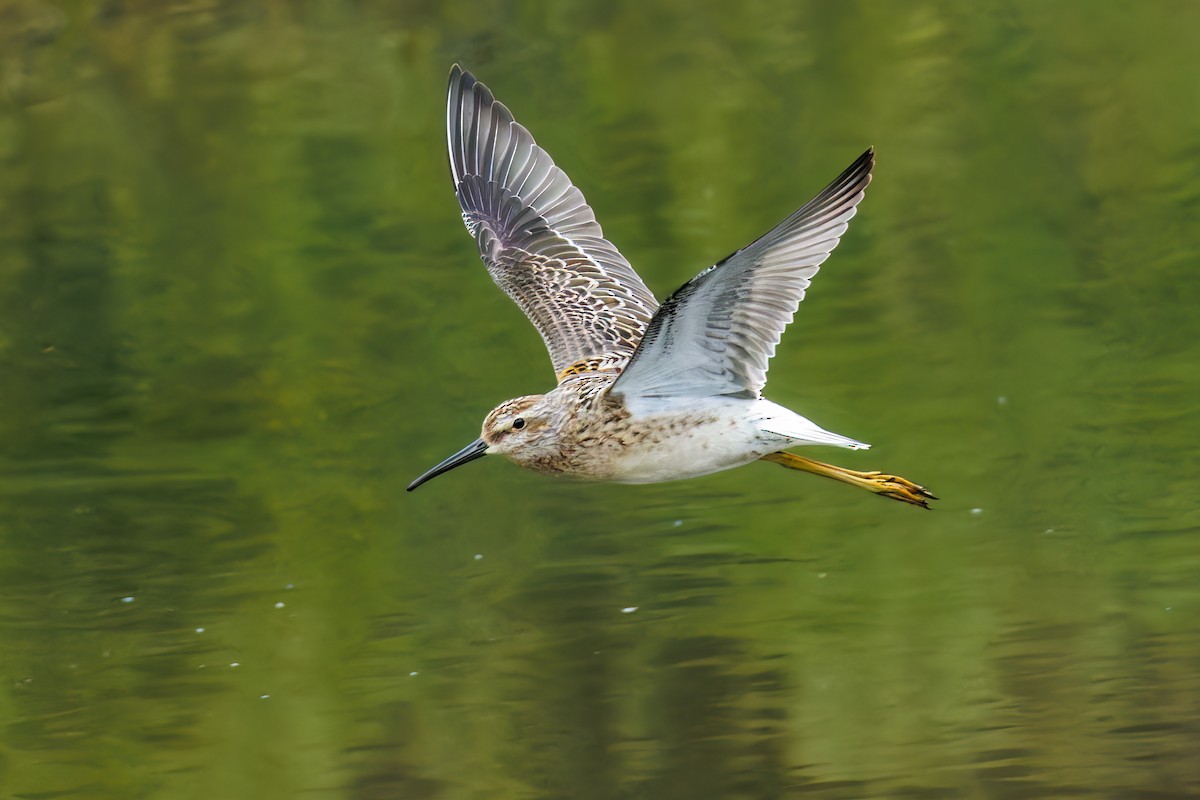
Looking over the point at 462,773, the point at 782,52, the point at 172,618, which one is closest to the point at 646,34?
the point at 782,52

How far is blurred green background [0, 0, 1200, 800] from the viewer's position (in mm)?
7566

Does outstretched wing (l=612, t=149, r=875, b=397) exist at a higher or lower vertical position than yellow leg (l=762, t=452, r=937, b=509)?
higher

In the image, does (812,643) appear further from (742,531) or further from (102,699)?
(102,699)

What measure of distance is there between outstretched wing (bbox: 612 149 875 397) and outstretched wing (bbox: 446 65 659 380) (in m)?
0.83

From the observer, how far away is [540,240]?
28.3 ft

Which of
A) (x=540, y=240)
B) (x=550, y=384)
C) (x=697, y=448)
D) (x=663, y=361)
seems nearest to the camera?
(x=663, y=361)

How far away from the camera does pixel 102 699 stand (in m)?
8.19

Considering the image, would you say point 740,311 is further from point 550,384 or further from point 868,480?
point 550,384

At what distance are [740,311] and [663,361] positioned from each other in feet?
1.02

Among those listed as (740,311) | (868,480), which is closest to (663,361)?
(740,311)

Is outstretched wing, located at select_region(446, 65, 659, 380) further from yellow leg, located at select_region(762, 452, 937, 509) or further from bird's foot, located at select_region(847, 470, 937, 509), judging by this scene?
bird's foot, located at select_region(847, 470, 937, 509)

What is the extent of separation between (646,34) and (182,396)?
5.77m

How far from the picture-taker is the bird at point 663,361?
636 centimetres

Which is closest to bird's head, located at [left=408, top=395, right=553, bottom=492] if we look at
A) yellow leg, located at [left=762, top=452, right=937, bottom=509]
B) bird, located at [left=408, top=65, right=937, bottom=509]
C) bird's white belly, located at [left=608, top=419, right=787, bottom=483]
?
bird, located at [left=408, top=65, right=937, bottom=509]
